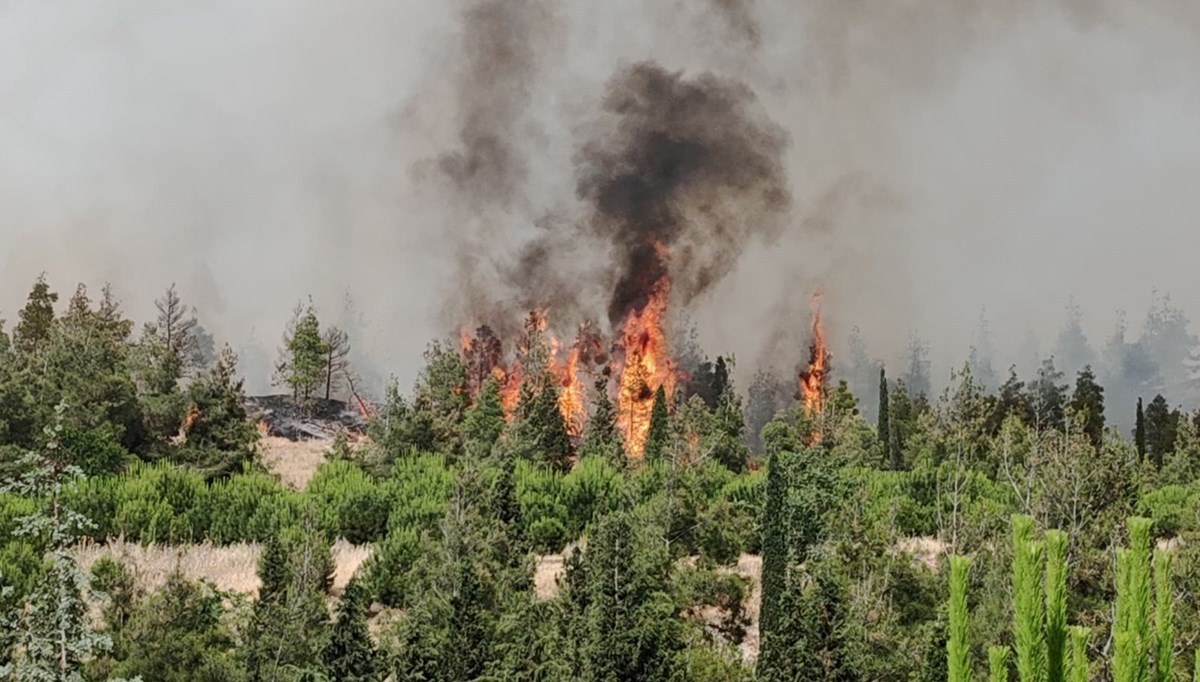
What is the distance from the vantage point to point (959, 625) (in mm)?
5621

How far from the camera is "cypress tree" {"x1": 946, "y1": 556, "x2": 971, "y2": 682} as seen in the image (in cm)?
556

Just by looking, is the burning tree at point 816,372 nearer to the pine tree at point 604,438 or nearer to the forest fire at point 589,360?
the forest fire at point 589,360

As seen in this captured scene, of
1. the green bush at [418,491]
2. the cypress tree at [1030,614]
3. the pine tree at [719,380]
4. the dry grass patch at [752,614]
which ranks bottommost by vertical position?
the dry grass patch at [752,614]

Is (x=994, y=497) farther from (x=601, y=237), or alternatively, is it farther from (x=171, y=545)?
(x=601, y=237)

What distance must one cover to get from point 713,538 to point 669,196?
2082 inches

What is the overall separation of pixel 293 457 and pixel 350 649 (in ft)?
109

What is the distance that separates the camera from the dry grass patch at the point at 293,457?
38.6m

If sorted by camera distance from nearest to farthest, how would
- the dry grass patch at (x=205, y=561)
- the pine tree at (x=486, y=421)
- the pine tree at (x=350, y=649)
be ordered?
the pine tree at (x=350, y=649)
the dry grass patch at (x=205, y=561)
the pine tree at (x=486, y=421)

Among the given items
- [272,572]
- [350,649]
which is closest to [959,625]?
[350,649]

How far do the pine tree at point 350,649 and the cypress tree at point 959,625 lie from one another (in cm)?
962

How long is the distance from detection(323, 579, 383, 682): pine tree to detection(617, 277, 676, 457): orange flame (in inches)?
1572

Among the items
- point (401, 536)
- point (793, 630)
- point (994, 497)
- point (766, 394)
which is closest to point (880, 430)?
point (994, 497)

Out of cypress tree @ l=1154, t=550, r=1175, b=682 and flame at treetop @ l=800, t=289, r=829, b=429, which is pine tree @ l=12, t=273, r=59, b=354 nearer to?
flame at treetop @ l=800, t=289, r=829, b=429

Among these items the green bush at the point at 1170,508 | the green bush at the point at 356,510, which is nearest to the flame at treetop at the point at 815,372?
the green bush at the point at 1170,508
